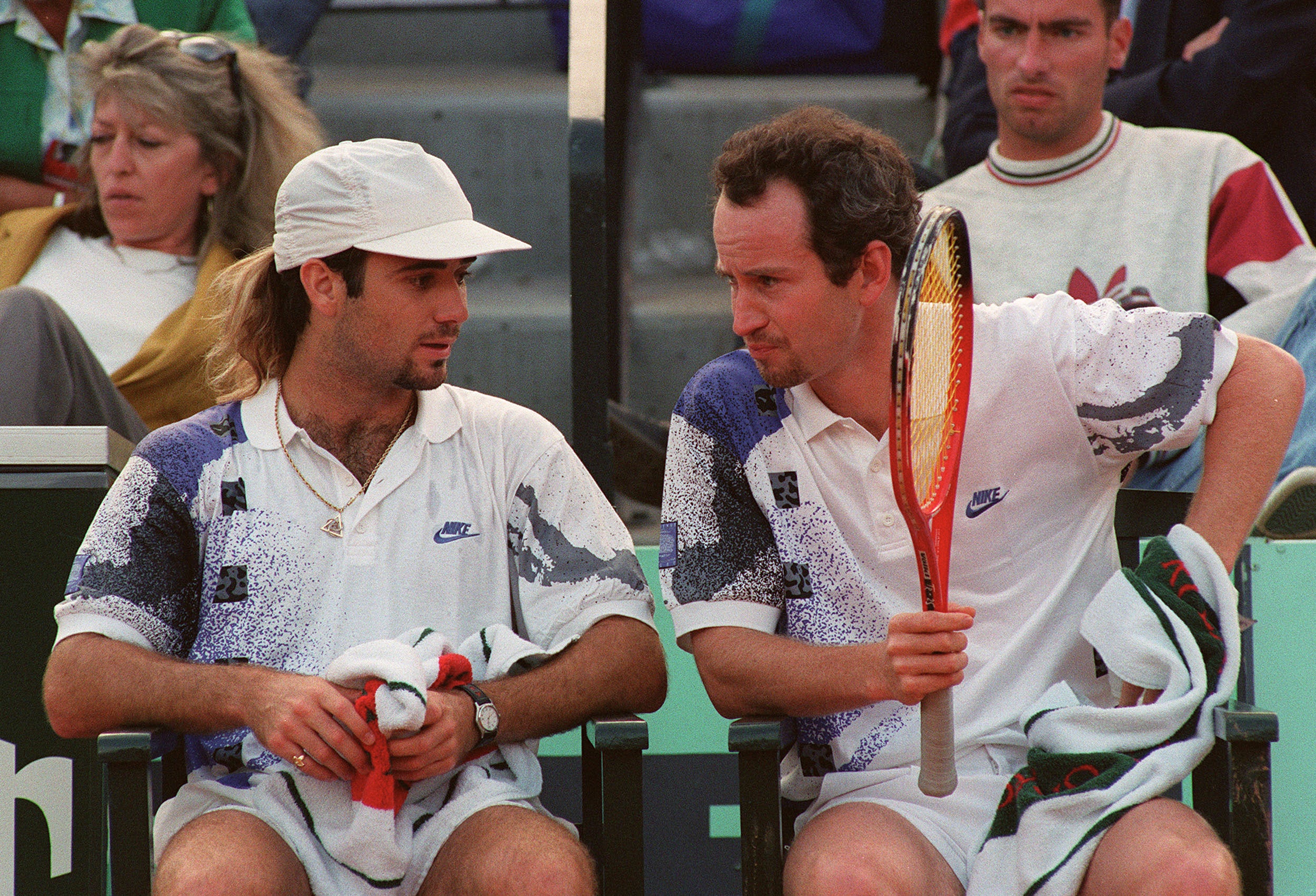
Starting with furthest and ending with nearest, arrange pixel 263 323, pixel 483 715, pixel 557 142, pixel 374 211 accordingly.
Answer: pixel 557 142, pixel 263 323, pixel 374 211, pixel 483 715

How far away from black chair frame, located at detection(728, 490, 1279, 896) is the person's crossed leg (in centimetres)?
25

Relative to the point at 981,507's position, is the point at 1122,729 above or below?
below

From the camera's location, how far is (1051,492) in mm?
2379

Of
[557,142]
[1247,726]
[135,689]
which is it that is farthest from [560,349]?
[1247,726]

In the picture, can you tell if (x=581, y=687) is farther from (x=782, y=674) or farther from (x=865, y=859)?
(x=865, y=859)

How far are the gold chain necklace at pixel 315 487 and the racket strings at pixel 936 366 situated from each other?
3.04 ft

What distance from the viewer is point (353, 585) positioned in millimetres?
2361

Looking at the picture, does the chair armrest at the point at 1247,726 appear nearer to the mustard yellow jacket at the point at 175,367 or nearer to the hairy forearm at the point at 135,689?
the hairy forearm at the point at 135,689

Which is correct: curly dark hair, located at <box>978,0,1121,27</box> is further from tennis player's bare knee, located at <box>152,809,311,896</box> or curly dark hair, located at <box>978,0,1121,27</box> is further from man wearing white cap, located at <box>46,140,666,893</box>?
tennis player's bare knee, located at <box>152,809,311,896</box>

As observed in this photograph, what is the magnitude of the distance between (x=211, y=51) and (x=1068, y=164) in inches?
81.8

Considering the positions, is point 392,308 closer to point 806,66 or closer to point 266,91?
point 266,91

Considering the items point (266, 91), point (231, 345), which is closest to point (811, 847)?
point (231, 345)

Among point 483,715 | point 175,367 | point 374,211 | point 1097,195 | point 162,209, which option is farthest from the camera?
point 1097,195

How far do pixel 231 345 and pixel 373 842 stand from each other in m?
0.97
